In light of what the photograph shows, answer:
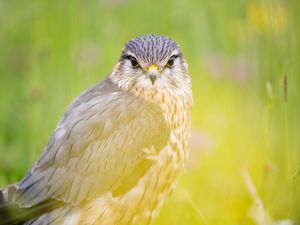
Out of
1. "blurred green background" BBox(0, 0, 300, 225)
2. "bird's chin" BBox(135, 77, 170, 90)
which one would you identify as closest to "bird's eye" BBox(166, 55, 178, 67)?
"bird's chin" BBox(135, 77, 170, 90)

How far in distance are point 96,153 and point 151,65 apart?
1.86 feet

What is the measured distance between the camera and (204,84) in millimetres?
7418

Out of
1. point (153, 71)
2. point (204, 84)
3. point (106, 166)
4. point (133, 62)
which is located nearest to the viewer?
point (106, 166)

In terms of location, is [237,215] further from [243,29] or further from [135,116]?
[243,29]

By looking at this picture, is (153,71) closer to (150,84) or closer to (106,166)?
(150,84)

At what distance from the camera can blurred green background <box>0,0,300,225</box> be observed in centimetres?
568

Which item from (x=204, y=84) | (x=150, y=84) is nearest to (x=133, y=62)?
(x=150, y=84)

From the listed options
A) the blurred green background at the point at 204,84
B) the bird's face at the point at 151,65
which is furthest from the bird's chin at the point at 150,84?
the blurred green background at the point at 204,84

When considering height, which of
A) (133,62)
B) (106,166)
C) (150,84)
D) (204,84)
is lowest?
(204,84)

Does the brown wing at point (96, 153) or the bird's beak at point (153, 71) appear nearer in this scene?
the brown wing at point (96, 153)

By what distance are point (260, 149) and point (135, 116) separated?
0.70 m

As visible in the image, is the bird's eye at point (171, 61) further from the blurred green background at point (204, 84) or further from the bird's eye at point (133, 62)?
the blurred green background at point (204, 84)

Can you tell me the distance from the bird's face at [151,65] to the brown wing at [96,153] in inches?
7.7

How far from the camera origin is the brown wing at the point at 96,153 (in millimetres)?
5402
